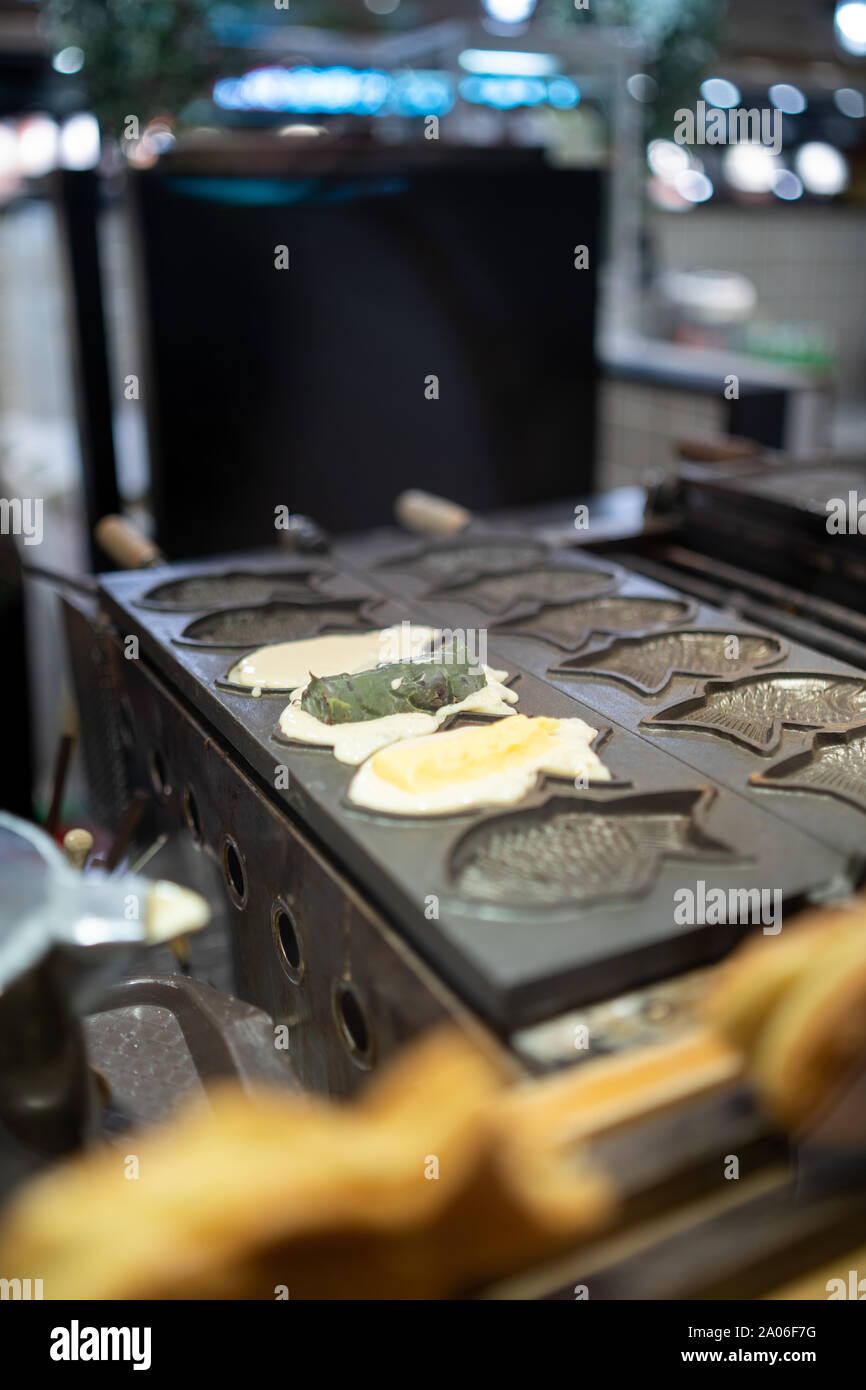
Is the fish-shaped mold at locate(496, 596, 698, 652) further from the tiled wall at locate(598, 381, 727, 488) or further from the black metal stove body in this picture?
the tiled wall at locate(598, 381, 727, 488)

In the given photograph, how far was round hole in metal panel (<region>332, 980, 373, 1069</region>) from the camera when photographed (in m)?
1.35

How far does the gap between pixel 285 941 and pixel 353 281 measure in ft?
9.55

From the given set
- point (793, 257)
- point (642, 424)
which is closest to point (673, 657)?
point (642, 424)

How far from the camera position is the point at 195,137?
3838 mm

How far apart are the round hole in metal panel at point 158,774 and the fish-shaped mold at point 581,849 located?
87 cm

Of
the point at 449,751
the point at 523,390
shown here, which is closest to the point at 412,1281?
the point at 449,751

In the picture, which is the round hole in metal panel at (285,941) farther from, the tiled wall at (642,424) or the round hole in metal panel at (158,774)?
the tiled wall at (642,424)

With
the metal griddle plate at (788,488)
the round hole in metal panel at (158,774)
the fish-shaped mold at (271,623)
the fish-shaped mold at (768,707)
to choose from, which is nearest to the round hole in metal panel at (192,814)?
the round hole in metal panel at (158,774)

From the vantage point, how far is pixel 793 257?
9188mm

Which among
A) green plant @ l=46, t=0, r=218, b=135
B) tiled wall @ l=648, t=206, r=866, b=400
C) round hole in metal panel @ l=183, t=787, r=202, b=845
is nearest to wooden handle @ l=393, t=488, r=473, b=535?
round hole in metal panel @ l=183, t=787, r=202, b=845

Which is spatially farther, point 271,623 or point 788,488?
point 788,488

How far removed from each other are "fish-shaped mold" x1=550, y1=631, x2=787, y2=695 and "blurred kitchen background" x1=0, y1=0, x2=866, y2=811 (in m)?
1.30

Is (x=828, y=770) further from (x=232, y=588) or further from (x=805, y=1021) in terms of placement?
(x=232, y=588)

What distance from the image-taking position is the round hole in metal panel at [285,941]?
151 cm
